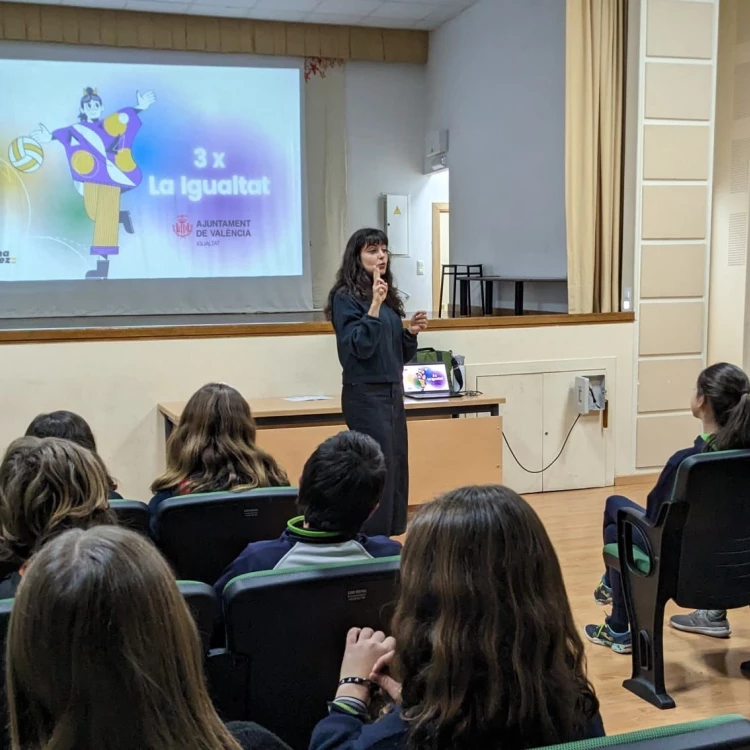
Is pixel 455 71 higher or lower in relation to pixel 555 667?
higher

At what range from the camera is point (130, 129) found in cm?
711

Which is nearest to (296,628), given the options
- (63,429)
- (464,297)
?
(63,429)

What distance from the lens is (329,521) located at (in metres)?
1.70

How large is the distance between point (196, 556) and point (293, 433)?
1996mm

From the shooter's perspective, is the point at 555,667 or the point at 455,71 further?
the point at 455,71

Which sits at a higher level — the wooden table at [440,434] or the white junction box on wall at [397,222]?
the white junction box on wall at [397,222]

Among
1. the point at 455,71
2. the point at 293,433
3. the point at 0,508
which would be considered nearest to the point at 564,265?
the point at 455,71

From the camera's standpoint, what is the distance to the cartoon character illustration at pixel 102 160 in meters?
7.00

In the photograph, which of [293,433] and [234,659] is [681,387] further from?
[234,659]

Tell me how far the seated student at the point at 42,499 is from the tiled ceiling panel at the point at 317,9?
660cm

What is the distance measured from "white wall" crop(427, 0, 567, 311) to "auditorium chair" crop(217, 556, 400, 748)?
544cm

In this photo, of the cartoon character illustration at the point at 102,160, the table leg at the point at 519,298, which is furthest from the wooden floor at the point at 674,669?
the cartoon character illustration at the point at 102,160

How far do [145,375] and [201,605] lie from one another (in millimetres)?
3271

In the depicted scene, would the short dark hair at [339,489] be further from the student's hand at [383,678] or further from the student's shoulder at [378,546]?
the student's hand at [383,678]
